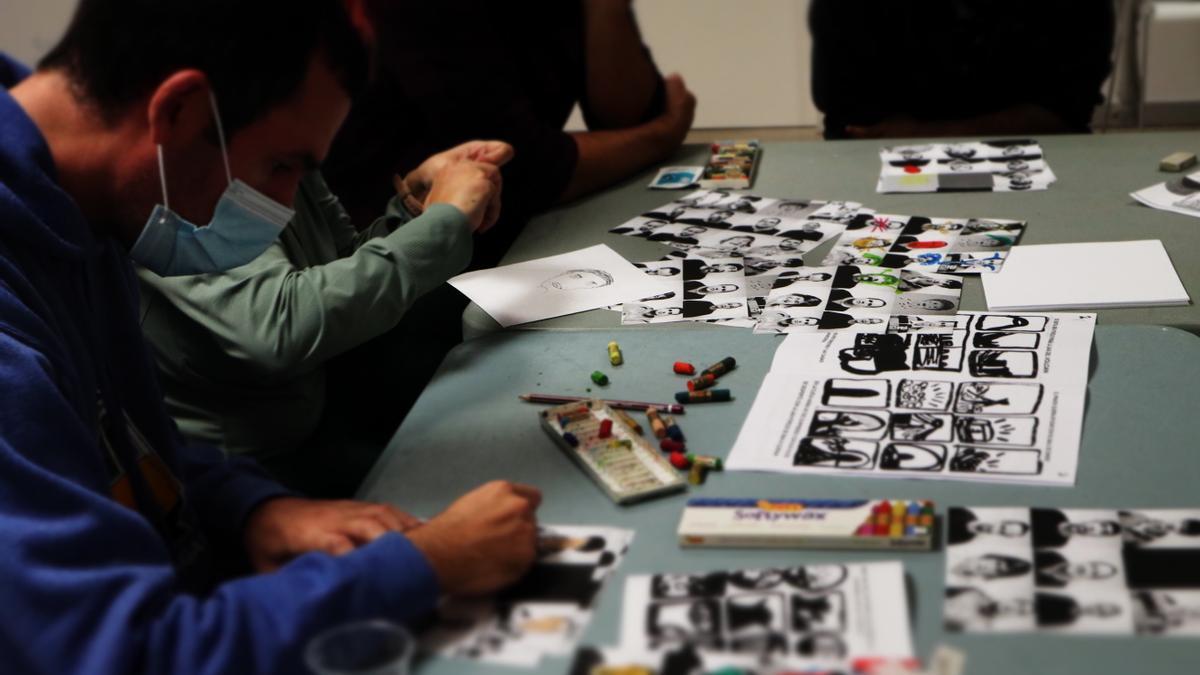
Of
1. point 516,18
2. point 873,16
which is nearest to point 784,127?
point 873,16

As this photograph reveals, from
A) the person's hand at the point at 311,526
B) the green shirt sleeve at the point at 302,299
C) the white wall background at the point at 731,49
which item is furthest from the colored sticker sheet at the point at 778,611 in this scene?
the white wall background at the point at 731,49

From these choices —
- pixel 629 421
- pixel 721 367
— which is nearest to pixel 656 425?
pixel 629 421

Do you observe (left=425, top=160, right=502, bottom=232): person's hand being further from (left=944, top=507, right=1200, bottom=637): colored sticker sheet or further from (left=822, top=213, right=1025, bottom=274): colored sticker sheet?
(left=944, top=507, right=1200, bottom=637): colored sticker sheet

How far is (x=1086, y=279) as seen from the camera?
1.41 metres

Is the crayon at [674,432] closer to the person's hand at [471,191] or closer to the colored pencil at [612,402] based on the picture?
the colored pencil at [612,402]

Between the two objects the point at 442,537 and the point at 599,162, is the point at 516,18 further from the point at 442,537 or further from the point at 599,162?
the point at 442,537

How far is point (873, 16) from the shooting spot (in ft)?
8.14

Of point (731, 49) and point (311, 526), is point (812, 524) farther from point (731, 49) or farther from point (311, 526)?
point (731, 49)

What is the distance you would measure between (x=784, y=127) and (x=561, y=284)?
10.2 feet

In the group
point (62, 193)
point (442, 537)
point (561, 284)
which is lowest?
point (561, 284)

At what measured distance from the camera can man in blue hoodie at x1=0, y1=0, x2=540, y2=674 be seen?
30.0 inches

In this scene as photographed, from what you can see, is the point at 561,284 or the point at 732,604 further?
the point at 561,284

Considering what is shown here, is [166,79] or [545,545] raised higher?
[166,79]

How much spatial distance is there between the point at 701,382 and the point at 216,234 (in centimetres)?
52
